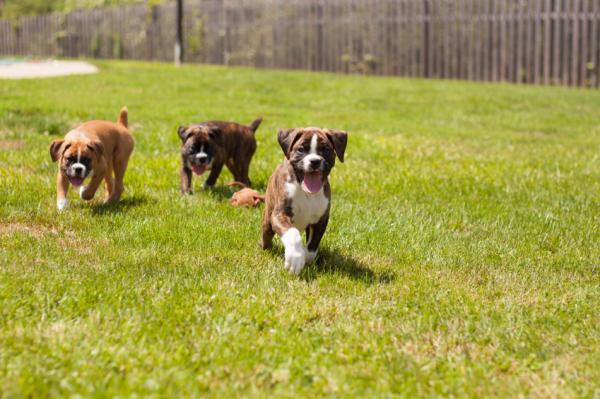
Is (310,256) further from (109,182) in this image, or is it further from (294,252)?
(109,182)

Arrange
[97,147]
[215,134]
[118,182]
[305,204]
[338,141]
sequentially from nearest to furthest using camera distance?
1. [305,204]
2. [338,141]
3. [97,147]
4. [118,182]
5. [215,134]

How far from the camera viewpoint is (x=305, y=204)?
5.72 meters

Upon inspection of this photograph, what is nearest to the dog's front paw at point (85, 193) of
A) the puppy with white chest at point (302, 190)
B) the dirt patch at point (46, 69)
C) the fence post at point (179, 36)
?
the puppy with white chest at point (302, 190)

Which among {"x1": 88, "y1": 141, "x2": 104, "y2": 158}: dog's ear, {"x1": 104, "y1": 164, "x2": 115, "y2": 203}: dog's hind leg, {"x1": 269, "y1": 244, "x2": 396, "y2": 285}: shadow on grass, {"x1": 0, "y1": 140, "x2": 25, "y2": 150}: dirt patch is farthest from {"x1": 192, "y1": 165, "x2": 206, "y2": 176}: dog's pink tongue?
{"x1": 0, "y1": 140, "x2": 25, "y2": 150}: dirt patch

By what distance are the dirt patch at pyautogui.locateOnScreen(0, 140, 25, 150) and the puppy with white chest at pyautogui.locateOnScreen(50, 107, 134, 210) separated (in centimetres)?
238

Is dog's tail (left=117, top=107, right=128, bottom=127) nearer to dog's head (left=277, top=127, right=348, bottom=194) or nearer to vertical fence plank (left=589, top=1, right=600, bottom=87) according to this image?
dog's head (left=277, top=127, right=348, bottom=194)

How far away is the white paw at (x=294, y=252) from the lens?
5.42m

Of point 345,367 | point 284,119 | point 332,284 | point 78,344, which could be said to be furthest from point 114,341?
point 284,119

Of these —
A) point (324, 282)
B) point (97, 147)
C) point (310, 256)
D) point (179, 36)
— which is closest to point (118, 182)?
point (97, 147)

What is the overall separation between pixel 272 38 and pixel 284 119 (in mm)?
12849

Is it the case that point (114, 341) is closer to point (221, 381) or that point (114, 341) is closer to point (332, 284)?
point (221, 381)

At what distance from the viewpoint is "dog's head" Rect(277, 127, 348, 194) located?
554 cm

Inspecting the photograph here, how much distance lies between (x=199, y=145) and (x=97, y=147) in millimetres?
1214

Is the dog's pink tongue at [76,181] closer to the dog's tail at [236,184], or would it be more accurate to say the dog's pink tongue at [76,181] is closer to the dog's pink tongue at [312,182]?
the dog's tail at [236,184]
